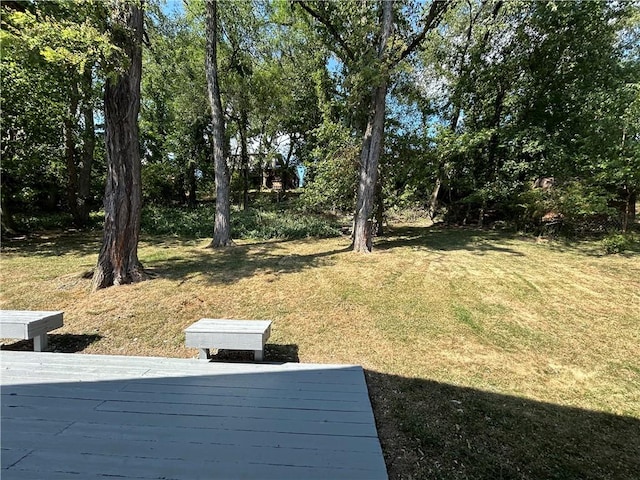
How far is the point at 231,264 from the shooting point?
25.4 ft

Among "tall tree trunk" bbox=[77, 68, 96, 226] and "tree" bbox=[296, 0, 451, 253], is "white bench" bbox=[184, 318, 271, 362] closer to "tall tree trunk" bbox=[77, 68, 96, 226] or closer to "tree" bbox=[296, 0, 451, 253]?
"tree" bbox=[296, 0, 451, 253]

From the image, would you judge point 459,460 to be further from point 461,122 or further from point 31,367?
point 461,122

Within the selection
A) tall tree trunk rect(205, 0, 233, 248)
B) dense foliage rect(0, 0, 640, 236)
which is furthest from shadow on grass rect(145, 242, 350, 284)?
dense foliage rect(0, 0, 640, 236)

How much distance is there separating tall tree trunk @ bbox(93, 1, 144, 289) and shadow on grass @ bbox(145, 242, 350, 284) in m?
0.85

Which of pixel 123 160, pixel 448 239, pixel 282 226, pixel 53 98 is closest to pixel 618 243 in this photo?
pixel 448 239

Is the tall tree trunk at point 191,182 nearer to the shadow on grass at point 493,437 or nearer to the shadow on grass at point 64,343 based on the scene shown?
the shadow on grass at point 64,343

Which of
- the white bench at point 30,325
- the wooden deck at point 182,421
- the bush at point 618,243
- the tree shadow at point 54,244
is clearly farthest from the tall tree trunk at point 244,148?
the wooden deck at point 182,421

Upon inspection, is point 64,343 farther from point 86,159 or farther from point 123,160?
point 86,159

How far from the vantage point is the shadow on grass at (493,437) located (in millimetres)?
2279

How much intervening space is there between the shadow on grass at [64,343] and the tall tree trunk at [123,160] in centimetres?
149

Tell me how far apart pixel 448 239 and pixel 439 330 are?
717 centimetres

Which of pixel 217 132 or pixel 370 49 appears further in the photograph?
pixel 217 132

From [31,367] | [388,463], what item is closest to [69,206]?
[31,367]

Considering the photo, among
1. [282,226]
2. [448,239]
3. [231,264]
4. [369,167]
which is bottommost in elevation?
[231,264]
